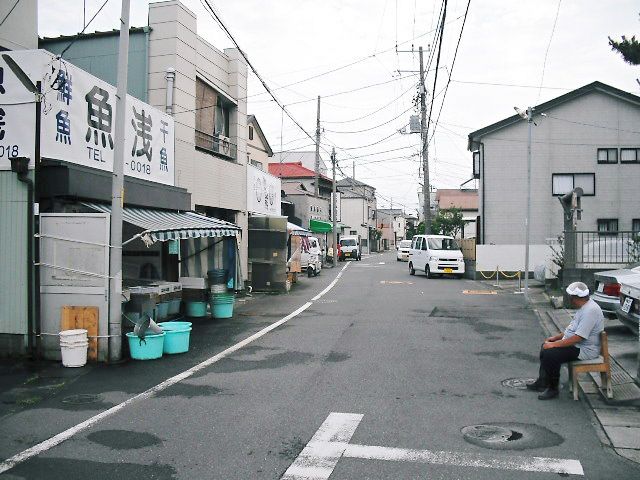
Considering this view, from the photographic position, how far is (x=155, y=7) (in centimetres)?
1512

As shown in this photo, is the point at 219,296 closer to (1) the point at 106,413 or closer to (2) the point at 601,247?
(1) the point at 106,413

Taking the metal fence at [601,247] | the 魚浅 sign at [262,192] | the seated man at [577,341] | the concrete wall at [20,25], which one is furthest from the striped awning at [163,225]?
the metal fence at [601,247]

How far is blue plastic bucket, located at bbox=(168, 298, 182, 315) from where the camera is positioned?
42.1 feet

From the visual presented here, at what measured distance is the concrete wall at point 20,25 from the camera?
12.2 m

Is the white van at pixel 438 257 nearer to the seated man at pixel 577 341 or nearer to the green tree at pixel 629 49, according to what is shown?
the green tree at pixel 629 49

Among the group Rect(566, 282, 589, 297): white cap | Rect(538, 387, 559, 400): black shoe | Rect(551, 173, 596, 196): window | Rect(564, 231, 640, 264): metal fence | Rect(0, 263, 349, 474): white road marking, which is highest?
Rect(551, 173, 596, 196): window

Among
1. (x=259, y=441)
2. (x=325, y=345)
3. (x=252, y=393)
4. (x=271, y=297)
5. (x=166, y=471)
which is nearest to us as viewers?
(x=166, y=471)

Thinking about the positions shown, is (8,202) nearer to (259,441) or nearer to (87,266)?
(87,266)

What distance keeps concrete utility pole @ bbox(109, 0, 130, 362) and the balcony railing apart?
8.08 metres

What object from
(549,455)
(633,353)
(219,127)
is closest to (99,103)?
(219,127)

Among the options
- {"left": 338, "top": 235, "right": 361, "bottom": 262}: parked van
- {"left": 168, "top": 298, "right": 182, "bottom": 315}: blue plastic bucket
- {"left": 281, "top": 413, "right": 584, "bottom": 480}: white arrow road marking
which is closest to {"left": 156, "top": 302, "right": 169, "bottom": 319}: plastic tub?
Result: {"left": 168, "top": 298, "right": 182, "bottom": 315}: blue plastic bucket

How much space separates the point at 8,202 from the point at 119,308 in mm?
2412

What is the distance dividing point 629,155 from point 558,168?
3.36 metres

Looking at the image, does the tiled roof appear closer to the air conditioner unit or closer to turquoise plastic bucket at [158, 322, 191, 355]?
the air conditioner unit
